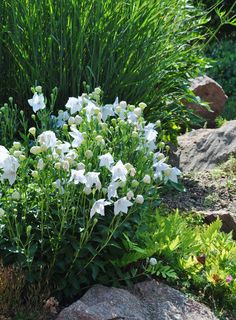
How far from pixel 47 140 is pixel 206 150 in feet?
9.08

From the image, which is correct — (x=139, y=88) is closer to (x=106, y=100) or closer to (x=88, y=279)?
(x=106, y=100)

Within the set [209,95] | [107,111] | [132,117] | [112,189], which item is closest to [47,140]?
[112,189]

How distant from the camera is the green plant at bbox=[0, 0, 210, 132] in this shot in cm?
445

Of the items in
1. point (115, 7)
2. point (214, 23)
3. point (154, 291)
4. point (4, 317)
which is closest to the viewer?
point (4, 317)

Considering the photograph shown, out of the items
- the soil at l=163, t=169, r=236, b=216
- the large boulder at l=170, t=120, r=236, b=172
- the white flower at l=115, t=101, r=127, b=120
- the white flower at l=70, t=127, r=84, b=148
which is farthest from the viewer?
the large boulder at l=170, t=120, r=236, b=172

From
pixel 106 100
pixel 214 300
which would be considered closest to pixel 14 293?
pixel 214 300

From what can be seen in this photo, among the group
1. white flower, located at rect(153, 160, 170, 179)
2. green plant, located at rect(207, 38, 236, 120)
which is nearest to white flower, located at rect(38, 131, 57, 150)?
white flower, located at rect(153, 160, 170, 179)

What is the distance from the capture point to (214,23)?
33.2 ft

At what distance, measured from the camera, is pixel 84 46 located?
15.2 ft

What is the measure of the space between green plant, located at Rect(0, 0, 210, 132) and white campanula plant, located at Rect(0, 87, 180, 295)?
1.23 meters

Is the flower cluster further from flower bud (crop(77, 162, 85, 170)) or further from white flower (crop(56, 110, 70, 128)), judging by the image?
white flower (crop(56, 110, 70, 128))

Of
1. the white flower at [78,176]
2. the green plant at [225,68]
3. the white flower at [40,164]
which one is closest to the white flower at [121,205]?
the white flower at [78,176]

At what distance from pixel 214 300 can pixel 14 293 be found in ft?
3.24

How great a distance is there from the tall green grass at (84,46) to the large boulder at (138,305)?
1.65m
